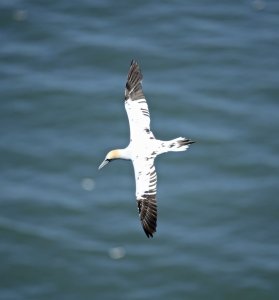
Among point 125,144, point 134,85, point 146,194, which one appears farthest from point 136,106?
point 125,144

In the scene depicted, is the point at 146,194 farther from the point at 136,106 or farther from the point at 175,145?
the point at 136,106

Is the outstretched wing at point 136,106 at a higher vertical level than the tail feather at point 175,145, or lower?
higher

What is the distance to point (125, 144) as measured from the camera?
4378cm

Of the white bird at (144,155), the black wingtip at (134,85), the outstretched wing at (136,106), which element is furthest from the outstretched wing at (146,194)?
the black wingtip at (134,85)

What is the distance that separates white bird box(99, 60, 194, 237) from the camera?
83.3ft

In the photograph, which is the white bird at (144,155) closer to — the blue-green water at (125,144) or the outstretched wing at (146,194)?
the outstretched wing at (146,194)

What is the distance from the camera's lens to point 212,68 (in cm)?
4738

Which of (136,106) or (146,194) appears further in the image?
(136,106)

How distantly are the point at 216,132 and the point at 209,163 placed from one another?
1.59 meters

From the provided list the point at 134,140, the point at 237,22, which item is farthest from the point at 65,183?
the point at 134,140

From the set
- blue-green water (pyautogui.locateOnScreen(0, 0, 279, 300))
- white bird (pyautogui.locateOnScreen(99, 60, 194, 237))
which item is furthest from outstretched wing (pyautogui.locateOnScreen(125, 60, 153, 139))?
blue-green water (pyautogui.locateOnScreen(0, 0, 279, 300))

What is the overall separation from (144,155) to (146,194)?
1.15 m

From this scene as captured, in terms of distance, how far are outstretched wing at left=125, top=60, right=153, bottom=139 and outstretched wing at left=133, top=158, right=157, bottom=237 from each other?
154 centimetres

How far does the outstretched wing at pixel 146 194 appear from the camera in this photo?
25281mm
